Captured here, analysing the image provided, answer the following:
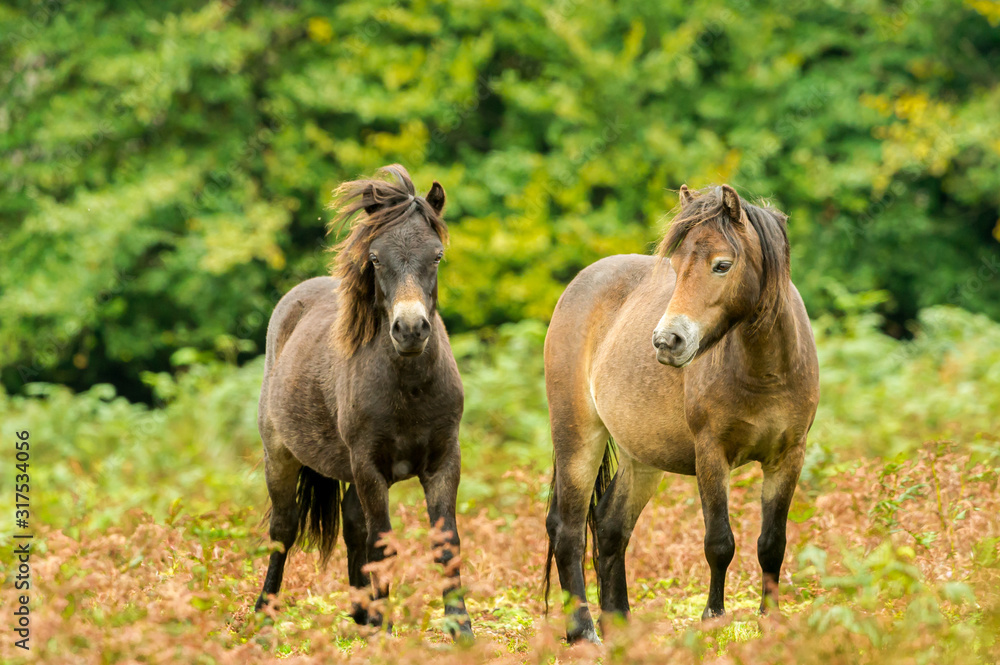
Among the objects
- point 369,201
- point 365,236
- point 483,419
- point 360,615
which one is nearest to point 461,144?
point 483,419

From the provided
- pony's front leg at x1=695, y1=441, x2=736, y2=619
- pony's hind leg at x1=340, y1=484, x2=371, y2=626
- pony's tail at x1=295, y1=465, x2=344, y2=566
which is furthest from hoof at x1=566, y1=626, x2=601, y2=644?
pony's tail at x1=295, y1=465, x2=344, y2=566

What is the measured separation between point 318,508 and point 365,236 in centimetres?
200

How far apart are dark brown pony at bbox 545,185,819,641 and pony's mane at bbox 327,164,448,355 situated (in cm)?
117

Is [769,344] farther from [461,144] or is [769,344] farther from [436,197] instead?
[461,144]

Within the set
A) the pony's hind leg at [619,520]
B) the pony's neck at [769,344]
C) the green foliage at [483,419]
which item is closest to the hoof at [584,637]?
the pony's hind leg at [619,520]

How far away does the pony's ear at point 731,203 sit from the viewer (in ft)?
14.6

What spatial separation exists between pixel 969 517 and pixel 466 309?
9.25 meters

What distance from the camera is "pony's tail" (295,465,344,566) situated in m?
6.16

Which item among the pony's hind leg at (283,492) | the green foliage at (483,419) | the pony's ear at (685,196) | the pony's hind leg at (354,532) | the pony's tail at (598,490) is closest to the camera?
the pony's ear at (685,196)

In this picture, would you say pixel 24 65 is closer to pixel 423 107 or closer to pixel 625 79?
pixel 423 107

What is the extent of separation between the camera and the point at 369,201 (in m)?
5.15

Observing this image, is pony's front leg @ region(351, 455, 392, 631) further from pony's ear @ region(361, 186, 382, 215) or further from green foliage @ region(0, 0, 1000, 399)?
green foliage @ region(0, 0, 1000, 399)

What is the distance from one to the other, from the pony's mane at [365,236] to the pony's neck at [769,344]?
63.7 inches

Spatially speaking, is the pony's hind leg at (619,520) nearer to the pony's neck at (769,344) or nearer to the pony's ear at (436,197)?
the pony's neck at (769,344)
